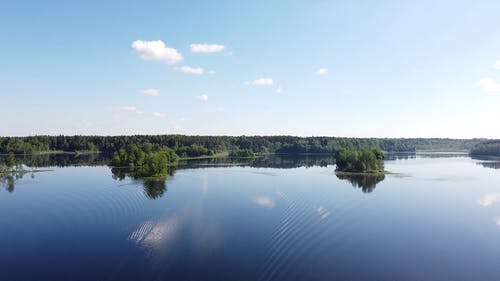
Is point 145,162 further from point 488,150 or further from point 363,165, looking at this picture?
point 488,150

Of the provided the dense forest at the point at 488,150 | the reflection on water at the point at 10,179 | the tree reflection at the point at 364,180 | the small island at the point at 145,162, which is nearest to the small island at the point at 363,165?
the tree reflection at the point at 364,180

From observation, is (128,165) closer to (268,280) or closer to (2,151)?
(268,280)

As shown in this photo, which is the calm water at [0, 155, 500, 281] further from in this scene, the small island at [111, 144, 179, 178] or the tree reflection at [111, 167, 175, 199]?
the small island at [111, 144, 179, 178]

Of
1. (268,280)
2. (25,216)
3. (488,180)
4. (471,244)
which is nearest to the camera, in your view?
(268,280)

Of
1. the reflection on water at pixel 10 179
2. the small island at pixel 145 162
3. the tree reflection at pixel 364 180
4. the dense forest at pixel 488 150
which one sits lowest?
the reflection on water at pixel 10 179

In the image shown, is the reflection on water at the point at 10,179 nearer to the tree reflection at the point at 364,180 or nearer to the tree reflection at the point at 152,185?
the tree reflection at the point at 152,185

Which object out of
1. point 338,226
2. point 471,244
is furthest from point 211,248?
point 471,244

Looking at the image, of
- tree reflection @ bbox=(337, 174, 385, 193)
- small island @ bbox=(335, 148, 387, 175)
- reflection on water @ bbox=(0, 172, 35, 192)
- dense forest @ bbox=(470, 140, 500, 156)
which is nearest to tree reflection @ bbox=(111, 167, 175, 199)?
reflection on water @ bbox=(0, 172, 35, 192)
